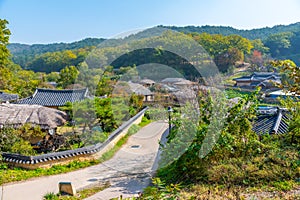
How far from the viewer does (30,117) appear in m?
8.08

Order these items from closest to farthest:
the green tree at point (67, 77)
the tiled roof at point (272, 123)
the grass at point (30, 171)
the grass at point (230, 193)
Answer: the grass at point (230, 193), the grass at point (30, 171), the tiled roof at point (272, 123), the green tree at point (67, 77)

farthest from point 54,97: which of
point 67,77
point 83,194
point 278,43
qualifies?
point 278,43

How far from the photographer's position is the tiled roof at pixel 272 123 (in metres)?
6.72

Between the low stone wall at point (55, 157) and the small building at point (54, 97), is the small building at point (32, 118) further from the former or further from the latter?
the small building at point (54, 97)

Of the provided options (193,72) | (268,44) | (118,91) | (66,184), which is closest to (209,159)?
(66,184)

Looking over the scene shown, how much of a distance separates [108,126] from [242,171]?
21.7ft

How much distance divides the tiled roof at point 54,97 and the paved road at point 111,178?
18.6ft

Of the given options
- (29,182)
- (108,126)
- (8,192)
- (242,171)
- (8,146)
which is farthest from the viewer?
(108,126)

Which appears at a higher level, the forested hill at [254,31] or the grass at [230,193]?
the forested hill at [254,31]

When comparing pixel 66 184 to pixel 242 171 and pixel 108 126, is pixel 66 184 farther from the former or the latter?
pixel 108 126

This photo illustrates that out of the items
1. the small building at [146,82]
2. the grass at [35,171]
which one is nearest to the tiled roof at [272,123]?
the grass at [35,171]

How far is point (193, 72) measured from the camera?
53.2 feet

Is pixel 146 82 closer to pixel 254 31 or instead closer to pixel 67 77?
pixel 67 77

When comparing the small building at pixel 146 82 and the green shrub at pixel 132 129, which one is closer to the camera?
the green shrub at pixel 132 129
